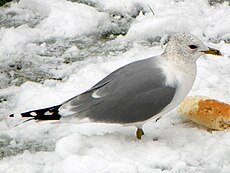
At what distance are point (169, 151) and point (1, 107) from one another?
1.05 meters

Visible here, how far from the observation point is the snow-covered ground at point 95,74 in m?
2.85

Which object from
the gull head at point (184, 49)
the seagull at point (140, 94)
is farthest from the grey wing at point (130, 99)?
the gull head at point (184, 49)

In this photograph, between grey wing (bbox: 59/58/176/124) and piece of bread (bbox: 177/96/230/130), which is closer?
A: grey wing (bbox: 59/58/176/124)

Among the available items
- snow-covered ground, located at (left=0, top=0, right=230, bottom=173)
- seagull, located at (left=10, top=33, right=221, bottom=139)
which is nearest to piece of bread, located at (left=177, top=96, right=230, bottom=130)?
snow-covered ground, located at (left=0, top=0, right=230, bottom=173)

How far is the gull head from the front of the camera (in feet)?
9.70

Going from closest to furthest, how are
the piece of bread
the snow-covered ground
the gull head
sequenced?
the snow-covered ground
the gull head
the piece of bread

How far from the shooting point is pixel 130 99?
2.89 metres

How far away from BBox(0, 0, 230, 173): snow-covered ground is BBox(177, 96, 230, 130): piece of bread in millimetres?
52

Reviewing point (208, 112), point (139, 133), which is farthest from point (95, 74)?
point (208, 112)

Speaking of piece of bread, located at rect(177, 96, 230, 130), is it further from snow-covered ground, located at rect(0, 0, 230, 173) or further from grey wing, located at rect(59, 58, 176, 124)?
grey wing, located at rect(59, 58, 176, 124)

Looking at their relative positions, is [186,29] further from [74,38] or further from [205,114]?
[205,114]

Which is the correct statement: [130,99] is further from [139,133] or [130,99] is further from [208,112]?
[208,112]

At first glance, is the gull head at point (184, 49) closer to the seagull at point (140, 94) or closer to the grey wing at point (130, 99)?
the seagull at point (140, 94)

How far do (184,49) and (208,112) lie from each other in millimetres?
372
